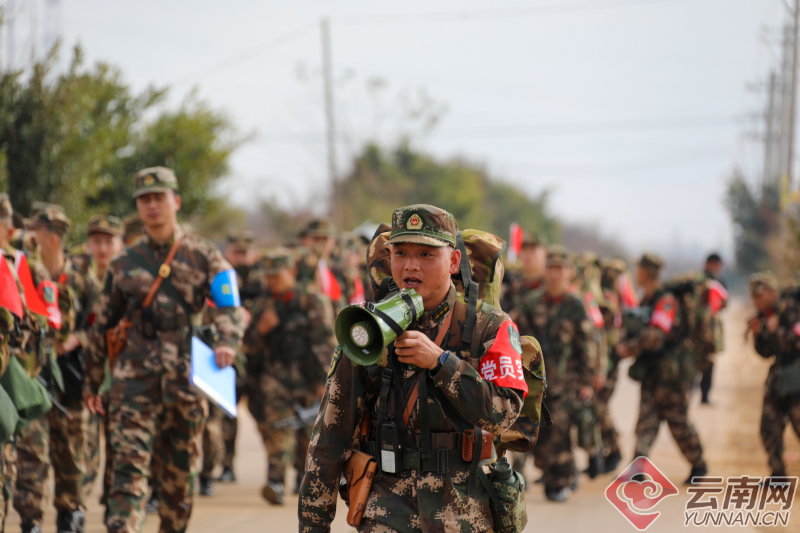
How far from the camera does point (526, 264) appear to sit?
9.76 meters

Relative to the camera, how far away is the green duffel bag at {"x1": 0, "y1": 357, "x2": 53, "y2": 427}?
5.49 metres

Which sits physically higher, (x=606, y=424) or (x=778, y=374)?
(x=778, y=374)

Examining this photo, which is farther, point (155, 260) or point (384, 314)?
point (155, 260)

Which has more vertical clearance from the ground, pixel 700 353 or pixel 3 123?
pixel 3 123

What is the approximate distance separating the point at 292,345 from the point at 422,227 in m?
5.73

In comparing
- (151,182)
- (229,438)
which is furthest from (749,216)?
(151,182)

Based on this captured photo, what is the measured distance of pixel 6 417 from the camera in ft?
17.0

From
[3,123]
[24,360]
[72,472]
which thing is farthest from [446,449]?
[3,123]

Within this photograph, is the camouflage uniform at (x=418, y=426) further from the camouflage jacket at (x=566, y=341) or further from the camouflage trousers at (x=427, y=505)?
the camouflage jacket at (x=566, y=341)

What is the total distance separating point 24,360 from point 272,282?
11.0 ft

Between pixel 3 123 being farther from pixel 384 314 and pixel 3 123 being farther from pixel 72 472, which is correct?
pixel 384 314

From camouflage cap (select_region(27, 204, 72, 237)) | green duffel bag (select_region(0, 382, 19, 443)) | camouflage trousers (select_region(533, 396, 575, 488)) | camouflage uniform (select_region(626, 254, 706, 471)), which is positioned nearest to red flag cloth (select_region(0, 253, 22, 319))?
green duffel bag (select_region(0, 382, 19, 443))

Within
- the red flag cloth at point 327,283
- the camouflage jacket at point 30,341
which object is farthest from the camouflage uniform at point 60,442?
the red flag cloth at point 327,283

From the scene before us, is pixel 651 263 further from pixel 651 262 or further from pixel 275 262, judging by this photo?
pixel 275 262
